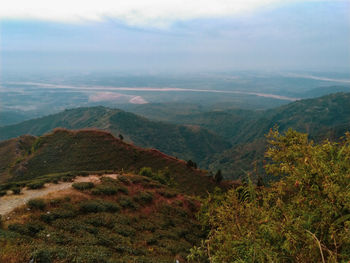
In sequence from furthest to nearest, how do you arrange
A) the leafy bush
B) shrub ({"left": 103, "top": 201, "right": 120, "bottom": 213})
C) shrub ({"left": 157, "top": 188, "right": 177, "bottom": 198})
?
shrub ({"left": 157, "top": 188, "right": 177, "bottom": 198}) < shrub ({"left": 103, "top": 201, "right": 120, "bottom": 213}) < the leafy bush

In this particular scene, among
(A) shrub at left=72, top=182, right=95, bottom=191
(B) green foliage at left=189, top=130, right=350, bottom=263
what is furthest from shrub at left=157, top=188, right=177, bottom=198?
(B) green foliage at left=189, top=130, right=350, bottom=263

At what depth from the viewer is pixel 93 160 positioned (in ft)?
183

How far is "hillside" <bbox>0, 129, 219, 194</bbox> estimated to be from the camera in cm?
5091

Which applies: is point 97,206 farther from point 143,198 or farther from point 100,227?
point 143,198

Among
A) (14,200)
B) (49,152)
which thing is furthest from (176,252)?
(49,152)

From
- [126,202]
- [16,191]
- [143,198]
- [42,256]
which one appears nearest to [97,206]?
[126,202]

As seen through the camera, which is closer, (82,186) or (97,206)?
(97,206)

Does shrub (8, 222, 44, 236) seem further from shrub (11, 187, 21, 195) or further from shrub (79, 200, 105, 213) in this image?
shrub (11, 187, 21, 195)

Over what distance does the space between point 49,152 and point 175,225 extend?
51452 mm

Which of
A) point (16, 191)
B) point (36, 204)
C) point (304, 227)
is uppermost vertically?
point (304, 227)

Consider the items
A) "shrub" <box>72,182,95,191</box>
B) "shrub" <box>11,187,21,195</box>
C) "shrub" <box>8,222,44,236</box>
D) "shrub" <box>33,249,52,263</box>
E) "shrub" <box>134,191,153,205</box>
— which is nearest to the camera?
"shrub" <box>33,249,52,263</box>

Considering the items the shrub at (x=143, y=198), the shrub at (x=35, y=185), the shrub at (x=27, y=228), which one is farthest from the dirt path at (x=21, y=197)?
the shrub at (x=143, y=198)

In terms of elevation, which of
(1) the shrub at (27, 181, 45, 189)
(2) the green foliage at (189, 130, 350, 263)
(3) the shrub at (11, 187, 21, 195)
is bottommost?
(1) the shrub at (27, 181, 45, 189)

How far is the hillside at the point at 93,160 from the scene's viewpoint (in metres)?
50.9
